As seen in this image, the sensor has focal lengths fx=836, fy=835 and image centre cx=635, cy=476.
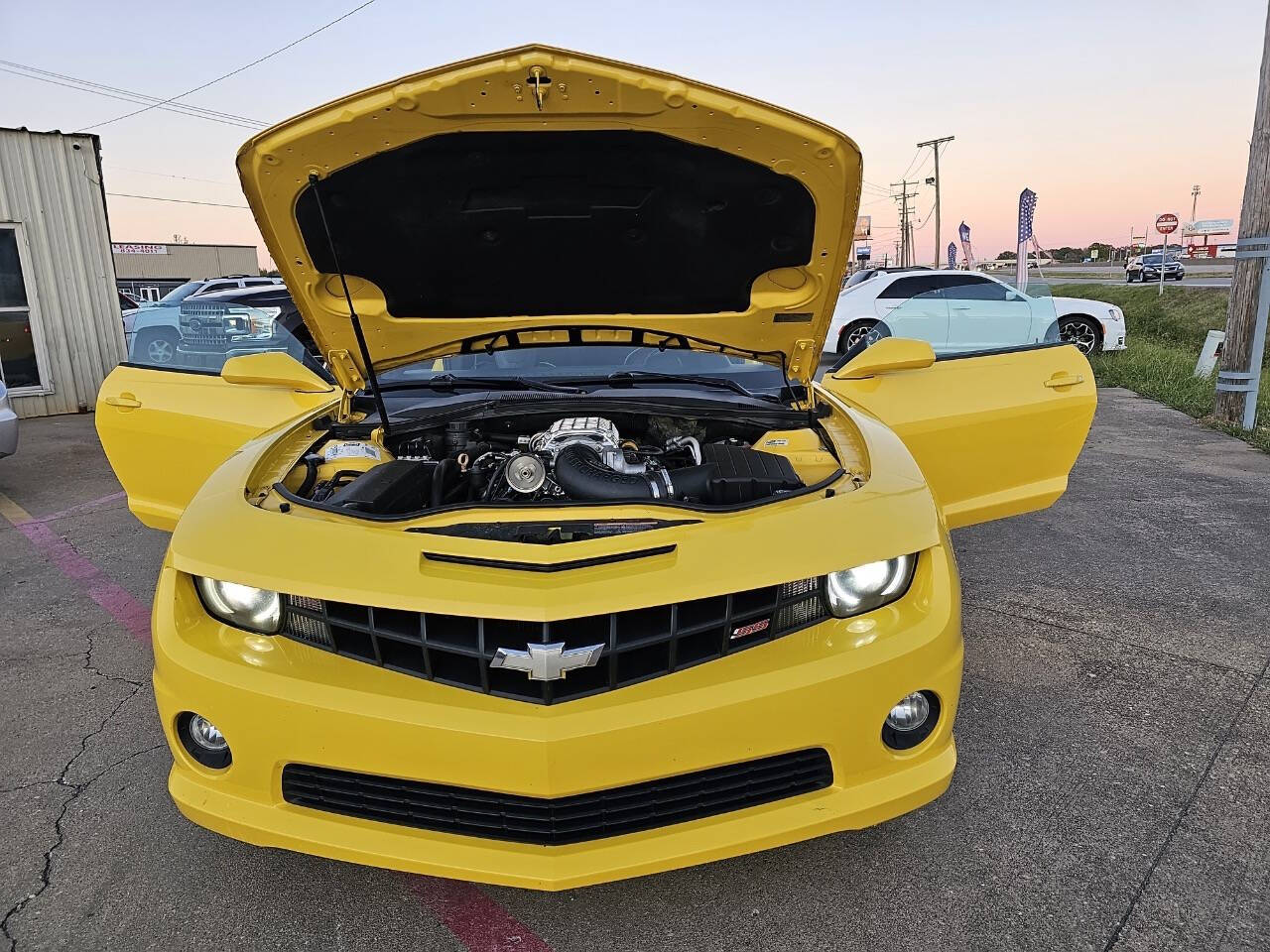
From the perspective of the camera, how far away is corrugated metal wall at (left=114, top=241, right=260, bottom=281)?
6103cm

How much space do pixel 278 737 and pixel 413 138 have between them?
1662 mm

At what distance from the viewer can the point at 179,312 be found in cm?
440

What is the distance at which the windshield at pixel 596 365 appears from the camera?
3.55 m

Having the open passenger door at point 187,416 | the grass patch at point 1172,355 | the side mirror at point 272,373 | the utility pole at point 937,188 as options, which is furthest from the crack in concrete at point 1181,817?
the utility pole at point 937,188

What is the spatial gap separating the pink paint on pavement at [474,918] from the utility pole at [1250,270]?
8.64 m

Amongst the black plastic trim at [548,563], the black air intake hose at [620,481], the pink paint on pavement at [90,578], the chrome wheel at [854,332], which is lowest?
the pink paint on pavement at [90,578]

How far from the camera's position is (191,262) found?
6366cm

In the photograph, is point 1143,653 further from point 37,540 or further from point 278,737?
point 37,540

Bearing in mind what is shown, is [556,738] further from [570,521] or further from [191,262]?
[191,262]

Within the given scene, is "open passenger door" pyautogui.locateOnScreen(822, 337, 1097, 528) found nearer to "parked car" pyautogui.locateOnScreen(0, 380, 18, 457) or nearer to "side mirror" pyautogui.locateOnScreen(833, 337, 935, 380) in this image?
"side mirror" pyautogui.locateOnScreen(833, 337, 935, 380)

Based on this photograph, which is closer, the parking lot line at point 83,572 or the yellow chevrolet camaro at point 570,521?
the yellow chevrolet camaro at point 570,521

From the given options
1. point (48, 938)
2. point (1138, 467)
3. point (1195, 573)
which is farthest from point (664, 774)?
point (1138, 467)

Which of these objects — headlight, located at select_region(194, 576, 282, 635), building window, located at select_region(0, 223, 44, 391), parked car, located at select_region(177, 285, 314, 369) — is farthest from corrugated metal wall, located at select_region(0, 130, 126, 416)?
headlight, located at select_region(194, 576, 282, 635)

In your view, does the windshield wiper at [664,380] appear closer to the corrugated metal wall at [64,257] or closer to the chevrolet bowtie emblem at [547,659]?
the chevrolet bowtie emblem at [547,659]
